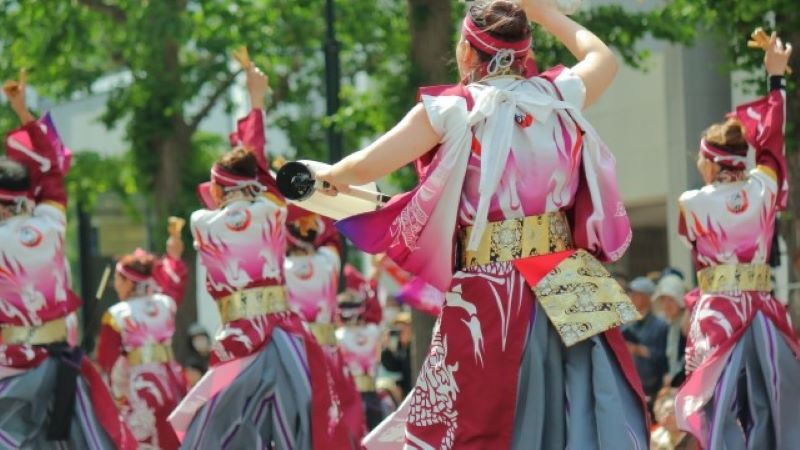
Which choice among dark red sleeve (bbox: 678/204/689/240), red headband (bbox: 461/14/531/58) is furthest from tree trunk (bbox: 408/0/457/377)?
red headband (bbox: 461/14/531/58)

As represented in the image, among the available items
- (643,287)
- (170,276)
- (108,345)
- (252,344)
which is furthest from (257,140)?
(643,287)

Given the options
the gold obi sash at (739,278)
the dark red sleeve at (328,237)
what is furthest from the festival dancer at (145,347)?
the gold obi sash at (739,278)

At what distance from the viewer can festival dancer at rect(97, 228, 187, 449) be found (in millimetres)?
11852

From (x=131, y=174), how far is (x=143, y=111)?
1.38 m

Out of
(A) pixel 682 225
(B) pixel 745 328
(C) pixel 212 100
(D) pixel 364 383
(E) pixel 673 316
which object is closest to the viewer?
(B) pixel 745 328

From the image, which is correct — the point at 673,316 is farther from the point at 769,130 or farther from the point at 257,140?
the point at 257,140

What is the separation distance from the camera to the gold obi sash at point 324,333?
1132cm

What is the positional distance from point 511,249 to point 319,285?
5.52 meters

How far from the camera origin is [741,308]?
890cm

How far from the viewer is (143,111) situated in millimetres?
19359

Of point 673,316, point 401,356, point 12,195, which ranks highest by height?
point 12,195

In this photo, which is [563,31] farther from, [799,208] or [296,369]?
[799,208]

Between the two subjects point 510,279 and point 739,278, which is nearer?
point 510,279

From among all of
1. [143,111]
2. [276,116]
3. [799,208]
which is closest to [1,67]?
[143,111]
